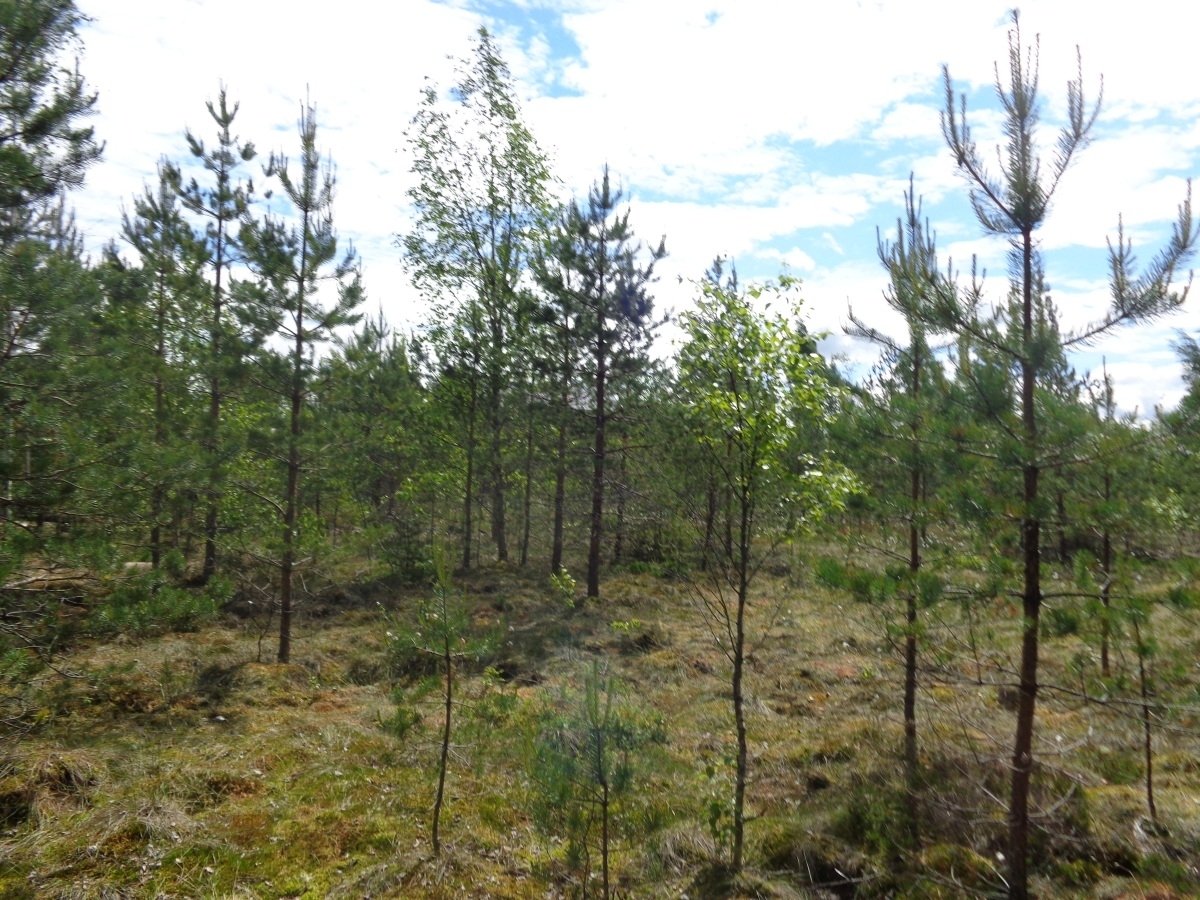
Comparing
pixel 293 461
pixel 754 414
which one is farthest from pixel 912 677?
pixel 293 461

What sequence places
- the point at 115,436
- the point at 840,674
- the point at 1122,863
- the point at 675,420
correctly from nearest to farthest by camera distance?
the point at 1122,863, the point at 115,436, the point at 840,674, the point at 675,420

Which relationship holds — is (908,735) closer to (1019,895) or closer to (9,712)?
(1019,895)

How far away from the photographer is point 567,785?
202 inches

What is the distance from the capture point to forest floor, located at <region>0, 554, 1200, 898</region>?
5.35m

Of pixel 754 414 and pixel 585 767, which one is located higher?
pixel 754 414

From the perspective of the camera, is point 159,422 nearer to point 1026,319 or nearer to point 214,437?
point 214,437

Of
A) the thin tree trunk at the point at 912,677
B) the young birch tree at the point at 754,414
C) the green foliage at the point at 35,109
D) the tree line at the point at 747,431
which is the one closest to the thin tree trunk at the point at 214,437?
the tree line at the point at 747,431

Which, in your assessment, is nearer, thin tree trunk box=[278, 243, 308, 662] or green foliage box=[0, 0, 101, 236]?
green foliage box=[0, 0, 101, 236]

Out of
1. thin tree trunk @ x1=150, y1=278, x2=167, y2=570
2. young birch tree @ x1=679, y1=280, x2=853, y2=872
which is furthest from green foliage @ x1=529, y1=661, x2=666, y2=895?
thin tree trunk @ x1=150, y1=278, x2=167, y2=570

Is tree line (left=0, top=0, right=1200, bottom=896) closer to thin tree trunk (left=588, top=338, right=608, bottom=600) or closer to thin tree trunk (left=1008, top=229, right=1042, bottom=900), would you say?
thin tree trunk (left=1008, top=229, right=1042, bottom=900)

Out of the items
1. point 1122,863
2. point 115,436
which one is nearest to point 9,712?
Result: point 115,436

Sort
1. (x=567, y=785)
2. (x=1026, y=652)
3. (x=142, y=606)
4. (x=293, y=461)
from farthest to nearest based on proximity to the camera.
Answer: (x=293, y=461)
(x=142, y=606)
(x=567, y=785)
(x=1026, y=652)

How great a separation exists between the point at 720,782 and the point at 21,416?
7.07m

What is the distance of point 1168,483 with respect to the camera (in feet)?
25.0
